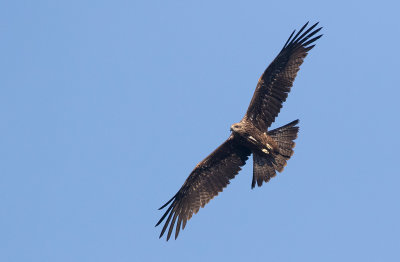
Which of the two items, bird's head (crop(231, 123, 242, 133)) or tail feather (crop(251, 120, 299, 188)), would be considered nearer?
bird's head (crop(231, 123, 242, 133))

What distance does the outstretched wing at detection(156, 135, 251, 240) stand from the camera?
19.5m

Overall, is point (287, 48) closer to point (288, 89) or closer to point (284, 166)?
point (288, 89)

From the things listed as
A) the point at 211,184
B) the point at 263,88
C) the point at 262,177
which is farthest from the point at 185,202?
the point at 263,88

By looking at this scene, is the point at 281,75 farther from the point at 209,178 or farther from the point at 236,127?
the point at 209,178

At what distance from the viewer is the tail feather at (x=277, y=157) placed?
19.0 metres

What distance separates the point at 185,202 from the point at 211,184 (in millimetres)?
802

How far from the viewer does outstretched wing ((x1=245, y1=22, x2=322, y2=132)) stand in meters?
18.7

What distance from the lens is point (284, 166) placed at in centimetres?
1920

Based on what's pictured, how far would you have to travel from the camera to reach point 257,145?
19.0m

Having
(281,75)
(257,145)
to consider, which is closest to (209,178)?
(257,145)

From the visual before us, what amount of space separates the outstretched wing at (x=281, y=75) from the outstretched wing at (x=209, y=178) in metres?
1.36

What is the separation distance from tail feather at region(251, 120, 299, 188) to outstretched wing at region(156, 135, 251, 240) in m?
0.47

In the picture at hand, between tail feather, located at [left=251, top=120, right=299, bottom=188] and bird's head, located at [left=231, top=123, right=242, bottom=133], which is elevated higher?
bird's head, located at [left=231, top=123, right=242, bottom=133]

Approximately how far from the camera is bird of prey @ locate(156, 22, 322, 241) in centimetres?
1875
